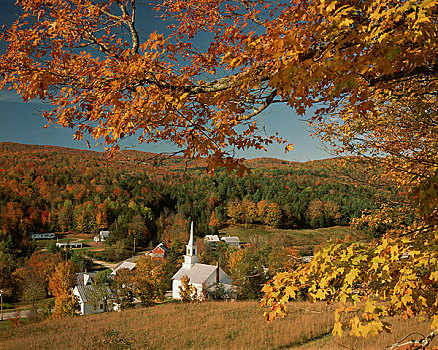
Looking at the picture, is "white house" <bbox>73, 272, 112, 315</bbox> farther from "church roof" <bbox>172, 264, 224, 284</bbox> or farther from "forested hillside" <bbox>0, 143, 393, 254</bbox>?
"forested hillside" <bbox>0, 143, 393, 254</bbox>

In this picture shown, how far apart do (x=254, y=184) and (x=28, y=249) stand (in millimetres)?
71714

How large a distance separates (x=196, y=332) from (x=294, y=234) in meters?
64.7

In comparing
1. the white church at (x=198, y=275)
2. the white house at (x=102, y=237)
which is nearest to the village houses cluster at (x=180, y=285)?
the white church at (x=198, y=275)

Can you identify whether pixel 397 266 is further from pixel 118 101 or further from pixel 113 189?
pixel 113 189

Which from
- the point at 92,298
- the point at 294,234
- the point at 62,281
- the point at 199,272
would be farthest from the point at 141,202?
the point at 92,298

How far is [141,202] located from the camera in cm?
9206

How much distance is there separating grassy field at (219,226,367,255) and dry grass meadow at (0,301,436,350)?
135 ft

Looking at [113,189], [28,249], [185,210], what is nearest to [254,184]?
[185,210]

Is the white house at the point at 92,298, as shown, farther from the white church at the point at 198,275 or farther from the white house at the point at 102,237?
the white house at the point at 102,237

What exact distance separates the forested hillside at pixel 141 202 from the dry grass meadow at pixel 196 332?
42161mm

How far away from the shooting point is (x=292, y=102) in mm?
2994

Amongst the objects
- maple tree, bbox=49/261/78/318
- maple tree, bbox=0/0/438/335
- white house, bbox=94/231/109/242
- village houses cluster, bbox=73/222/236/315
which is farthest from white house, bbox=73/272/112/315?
white house, bbox=94/231/109/242

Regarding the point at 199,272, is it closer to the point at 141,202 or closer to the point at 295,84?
the point at 295,84

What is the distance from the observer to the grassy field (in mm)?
66081
